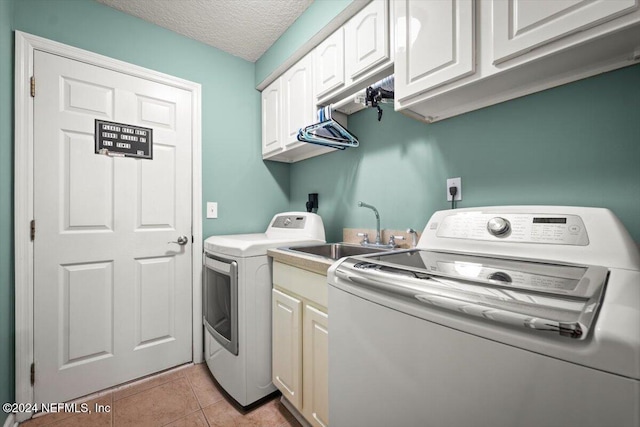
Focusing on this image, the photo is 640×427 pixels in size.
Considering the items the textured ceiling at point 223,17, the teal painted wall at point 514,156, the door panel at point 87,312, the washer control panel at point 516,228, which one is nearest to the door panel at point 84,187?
the door panel at point 87,312

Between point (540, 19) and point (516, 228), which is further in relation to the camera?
point (516, 228)

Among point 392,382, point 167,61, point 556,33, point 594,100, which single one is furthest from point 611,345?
point 167,61

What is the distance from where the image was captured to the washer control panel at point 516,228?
82 cm

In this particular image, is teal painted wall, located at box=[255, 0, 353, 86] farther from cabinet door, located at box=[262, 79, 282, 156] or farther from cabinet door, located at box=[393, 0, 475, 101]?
cabinet door, located at box=[393, 0, 475, 101]

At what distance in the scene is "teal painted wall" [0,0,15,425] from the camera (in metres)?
1.31

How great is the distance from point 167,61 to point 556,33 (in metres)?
2.26

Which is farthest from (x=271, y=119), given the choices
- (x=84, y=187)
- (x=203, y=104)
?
(x=84, y=187)

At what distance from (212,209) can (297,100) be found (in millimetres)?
1083

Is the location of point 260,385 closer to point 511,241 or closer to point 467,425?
point 467,425

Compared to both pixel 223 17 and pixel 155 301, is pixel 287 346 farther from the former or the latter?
pixel 223 17

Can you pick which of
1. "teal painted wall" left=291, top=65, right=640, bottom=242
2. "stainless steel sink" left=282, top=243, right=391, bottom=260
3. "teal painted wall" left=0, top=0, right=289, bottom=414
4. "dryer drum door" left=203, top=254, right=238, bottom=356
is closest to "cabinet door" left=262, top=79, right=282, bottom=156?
"teal painted wall" left=0, top=0, right=289, bottom=414

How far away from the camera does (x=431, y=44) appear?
1044 mm

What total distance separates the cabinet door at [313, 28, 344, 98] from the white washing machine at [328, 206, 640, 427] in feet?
3.63

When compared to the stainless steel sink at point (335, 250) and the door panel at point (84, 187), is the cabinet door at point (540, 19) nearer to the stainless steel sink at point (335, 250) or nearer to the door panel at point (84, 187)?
the stainless steel sink at point (335, 250)
